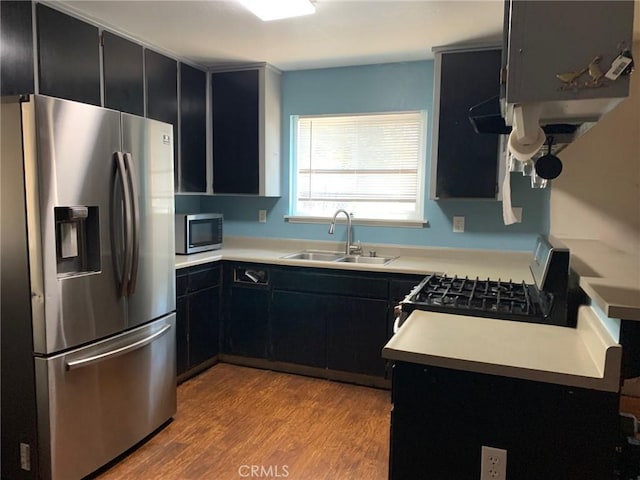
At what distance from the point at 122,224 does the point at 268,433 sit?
1360mm

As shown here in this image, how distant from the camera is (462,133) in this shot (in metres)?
3.04

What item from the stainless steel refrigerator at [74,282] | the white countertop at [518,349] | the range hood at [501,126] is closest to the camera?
the white countertop at [518,349]

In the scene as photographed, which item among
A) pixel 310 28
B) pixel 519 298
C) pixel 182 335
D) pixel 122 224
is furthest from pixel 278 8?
pixel 182 335

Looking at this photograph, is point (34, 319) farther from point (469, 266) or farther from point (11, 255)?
point (469, 266)

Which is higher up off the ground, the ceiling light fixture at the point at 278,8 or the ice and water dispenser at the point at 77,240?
the ceiling light fixture at the point at 278,8

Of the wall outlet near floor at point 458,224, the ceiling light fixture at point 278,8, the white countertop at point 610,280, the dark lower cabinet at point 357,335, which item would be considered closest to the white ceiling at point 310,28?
the ceiling light fixture at point 278,8

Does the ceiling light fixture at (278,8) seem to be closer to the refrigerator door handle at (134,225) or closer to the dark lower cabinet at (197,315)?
the refrigerator door handle at (134,225)

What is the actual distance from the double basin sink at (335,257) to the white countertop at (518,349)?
5.55 ft

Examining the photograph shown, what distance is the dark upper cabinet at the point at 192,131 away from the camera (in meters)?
3.45

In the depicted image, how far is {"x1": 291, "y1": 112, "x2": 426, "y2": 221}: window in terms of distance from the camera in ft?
11.5

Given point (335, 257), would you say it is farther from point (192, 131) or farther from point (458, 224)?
point (192, 131)

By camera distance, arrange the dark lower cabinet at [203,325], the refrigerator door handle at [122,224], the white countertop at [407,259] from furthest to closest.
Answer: the dark lower cabinet at [203,325] → the white countertop at [407,259] → the refrigerator door handle at [122,224]

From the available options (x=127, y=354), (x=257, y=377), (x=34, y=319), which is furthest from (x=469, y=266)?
(x=34, y=319)

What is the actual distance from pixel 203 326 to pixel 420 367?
2.19 meters
